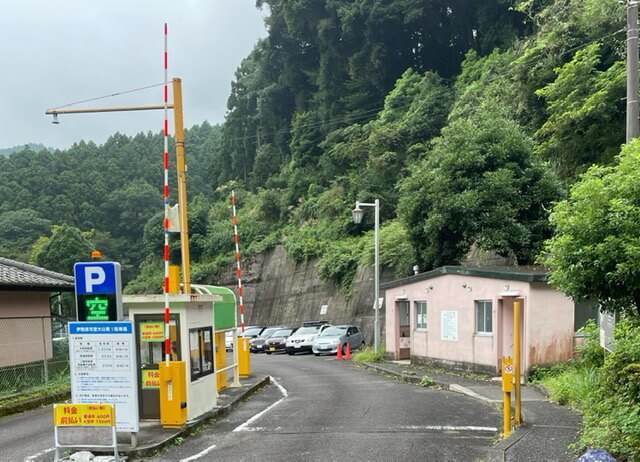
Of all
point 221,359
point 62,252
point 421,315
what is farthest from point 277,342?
point 62,252

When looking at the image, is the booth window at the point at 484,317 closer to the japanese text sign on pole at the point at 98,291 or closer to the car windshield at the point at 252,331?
the japanese text sign on pole at the point at 98,291

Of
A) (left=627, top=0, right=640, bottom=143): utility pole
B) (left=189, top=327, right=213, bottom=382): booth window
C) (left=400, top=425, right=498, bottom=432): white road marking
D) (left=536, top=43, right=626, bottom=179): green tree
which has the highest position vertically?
(left=536, top=43, right=626, bottom=179): green tree

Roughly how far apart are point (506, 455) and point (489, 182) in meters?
14.9

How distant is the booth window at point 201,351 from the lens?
1118 centimetres

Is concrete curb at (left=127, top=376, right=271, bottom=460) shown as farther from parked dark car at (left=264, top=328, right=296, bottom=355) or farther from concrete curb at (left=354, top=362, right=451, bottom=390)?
parked dark car at (left=264, top=328, right=296, bottom=355)

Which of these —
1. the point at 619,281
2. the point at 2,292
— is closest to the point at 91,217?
the point at 2,292

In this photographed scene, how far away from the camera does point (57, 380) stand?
53.2 ft

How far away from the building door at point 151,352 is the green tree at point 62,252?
149ft

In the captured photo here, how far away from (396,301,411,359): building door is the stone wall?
1016cm

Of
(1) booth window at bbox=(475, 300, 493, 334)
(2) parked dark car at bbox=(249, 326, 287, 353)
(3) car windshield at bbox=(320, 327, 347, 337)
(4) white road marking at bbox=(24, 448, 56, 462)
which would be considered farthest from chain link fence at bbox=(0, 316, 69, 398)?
(2) parked dark car at bbox=(249, 326, 287, 353)

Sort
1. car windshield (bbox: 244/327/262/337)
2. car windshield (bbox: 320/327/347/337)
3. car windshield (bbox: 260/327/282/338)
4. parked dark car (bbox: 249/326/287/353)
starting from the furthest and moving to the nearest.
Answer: car windshield (bbox: 244/327/262/337) < car windshield (bbox: 260/327/282/338) < parked dark car (bbox: 249/326/287/353) < car windshield (bbox: 320/327/347/337)

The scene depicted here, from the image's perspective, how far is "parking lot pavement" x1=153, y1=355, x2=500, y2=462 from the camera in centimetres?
865

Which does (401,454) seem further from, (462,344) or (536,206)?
(536,206)

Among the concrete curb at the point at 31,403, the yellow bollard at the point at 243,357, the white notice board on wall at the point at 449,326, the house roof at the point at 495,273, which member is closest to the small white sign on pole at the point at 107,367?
the concrete curb at the point at 31,403
